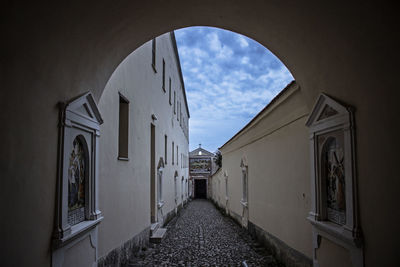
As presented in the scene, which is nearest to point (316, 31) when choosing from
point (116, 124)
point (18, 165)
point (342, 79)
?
point (342, 79)

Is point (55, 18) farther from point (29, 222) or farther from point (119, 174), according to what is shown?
point (119, 174)

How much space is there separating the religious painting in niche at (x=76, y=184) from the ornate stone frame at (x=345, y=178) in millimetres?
3552

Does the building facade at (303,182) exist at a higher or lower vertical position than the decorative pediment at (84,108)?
lower

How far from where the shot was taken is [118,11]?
14.3 feet

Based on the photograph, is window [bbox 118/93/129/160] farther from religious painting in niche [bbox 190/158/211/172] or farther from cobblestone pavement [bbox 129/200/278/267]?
religious painting in niche [bbox 190/158/211/172]

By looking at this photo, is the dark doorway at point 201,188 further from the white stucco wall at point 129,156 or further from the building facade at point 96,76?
the building facade at point 96,76

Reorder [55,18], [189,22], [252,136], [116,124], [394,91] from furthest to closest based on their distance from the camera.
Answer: [252,136] < [116,124] < [189,22] < [55,18] < [394,91]

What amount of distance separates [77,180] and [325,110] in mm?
3740

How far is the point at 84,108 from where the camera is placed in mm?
4676

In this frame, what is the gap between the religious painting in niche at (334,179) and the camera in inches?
177

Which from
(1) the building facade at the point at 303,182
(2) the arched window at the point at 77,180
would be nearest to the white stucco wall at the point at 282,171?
(1) the building facade at the point at 303,182

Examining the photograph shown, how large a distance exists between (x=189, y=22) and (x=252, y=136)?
265 inches

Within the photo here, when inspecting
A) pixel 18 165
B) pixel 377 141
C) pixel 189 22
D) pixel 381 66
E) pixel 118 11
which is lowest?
pixel 18 165

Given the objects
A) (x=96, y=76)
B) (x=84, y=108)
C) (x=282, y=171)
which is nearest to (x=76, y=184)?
(x=84, y=108)
